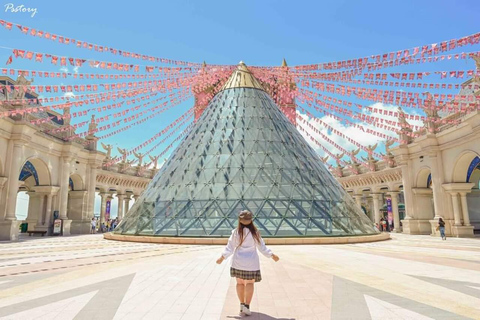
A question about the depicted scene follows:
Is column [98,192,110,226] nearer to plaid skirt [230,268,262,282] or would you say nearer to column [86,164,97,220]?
column [86,164,97,220]

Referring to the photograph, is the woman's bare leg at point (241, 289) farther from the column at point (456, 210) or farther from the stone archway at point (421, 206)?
the stone archway at point (421, 206)

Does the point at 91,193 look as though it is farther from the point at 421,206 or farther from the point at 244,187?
the point at 421,206

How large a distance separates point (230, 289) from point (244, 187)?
12.6 metres

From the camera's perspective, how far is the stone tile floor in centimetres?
517

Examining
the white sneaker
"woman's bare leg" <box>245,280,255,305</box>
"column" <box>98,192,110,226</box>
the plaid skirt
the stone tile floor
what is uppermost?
"column" <box>98,192,110,226</box>

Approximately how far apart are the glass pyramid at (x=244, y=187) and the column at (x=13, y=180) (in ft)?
25.9

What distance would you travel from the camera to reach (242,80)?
28.4 m

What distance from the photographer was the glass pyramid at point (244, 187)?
Answer: 1748 centimetres

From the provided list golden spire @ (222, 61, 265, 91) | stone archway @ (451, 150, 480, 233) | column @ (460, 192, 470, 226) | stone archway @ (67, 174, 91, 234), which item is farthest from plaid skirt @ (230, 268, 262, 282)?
stone archway @ (67, 174, 91, 234)

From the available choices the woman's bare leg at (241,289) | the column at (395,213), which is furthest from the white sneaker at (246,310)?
the column at (395,213)

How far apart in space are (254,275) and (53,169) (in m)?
28.2

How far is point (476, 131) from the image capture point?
70.8 ft

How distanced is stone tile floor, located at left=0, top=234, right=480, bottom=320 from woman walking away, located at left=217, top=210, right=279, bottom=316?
35 cm

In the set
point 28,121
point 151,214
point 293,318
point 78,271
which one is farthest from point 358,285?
point 28,121
